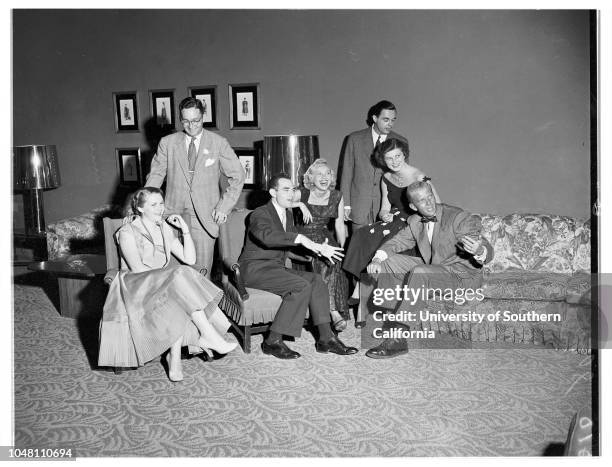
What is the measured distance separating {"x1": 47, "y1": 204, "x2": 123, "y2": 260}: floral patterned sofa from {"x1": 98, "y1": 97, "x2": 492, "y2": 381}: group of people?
6.04 ft

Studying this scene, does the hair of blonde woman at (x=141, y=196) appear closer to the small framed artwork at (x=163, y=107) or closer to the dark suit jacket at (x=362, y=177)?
the dark suit jacket at (x=362, y=177)

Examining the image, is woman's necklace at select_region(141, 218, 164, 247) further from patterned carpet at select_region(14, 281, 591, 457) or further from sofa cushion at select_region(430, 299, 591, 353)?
sofa cushion at select_region(430, 299, 591, 353)

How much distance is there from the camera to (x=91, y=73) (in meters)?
7.98

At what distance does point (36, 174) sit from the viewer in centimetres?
762

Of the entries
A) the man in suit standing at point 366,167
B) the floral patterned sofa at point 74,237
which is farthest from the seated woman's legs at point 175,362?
the floral patterned sofa at point 74,237

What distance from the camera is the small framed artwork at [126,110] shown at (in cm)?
779

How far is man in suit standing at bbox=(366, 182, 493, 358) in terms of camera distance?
4.77 metres

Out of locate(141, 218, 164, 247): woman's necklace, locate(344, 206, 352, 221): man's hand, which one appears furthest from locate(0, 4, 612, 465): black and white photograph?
locate(344, 206, 352, 221): man's hand

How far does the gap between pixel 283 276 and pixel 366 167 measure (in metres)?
1.68

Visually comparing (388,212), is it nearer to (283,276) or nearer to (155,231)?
(283,276)

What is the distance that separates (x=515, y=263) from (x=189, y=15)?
470 cm

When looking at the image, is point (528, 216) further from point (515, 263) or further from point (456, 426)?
point (456, 426)

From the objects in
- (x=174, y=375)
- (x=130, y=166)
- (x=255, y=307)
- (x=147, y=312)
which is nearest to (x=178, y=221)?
(x=147, y=312)

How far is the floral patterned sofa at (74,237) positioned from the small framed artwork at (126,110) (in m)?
1.43
